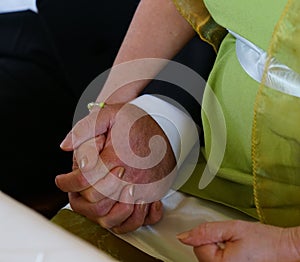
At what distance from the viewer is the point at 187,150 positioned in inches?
29.4

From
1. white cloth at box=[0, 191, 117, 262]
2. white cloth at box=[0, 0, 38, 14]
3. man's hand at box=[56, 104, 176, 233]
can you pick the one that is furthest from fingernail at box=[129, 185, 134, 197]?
white cloth at box=[0, 0, 38, 14]

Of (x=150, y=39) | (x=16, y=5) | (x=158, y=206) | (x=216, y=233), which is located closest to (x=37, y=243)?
(x=216, y=233)

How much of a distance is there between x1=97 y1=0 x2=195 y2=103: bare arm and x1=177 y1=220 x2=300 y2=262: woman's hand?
0.29 meters

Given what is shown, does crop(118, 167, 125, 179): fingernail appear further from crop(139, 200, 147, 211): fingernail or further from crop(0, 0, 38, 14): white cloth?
crop(0, 0, 38, 14): white cloth

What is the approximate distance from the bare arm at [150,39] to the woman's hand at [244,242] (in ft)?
0.96

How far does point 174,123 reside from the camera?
752 mm

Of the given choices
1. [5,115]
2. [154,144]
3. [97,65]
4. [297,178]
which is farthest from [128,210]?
[97,65]

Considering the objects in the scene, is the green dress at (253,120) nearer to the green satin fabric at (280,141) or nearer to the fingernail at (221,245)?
the green satin fabric at (280,141)

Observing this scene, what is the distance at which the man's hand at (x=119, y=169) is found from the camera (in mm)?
686

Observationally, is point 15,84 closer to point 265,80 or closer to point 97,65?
point 97,65

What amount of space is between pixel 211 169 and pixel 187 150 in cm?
4

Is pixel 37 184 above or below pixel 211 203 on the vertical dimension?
below

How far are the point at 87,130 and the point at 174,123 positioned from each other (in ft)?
0.38

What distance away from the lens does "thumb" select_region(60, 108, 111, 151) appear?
2.30 ft
